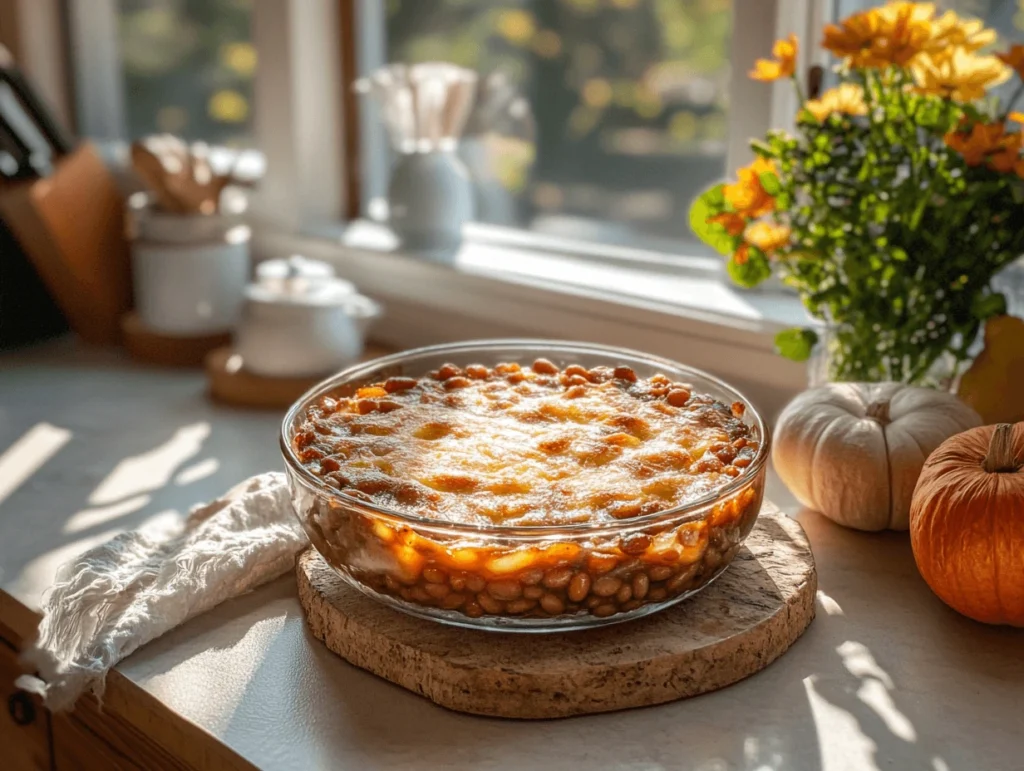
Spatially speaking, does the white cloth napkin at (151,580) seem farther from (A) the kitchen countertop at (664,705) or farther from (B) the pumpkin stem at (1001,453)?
(B) the pumpkin stem at (1001,453)

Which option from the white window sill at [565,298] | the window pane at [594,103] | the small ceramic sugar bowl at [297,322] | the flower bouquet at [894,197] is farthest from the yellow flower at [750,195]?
the small ceramic sugar bowl at [297,322]

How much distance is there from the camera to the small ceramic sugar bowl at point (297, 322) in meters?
1.58

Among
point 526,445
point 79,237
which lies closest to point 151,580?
point 526,445

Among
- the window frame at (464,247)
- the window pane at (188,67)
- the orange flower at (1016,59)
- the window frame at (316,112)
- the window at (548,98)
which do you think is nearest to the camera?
the orange flower at (1016,59)

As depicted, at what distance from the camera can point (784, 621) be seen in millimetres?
913

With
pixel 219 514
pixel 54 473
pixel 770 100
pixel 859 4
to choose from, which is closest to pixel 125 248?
pixel 54 473

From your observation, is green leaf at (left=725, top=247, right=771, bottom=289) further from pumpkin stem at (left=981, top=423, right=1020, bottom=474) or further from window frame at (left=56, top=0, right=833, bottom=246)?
window frame at (left=56, top=0, right=833, bottom=246)

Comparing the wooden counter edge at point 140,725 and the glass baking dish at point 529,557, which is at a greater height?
the glass baking dish at point 529,557

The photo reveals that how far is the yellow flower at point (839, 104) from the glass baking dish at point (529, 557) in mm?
381

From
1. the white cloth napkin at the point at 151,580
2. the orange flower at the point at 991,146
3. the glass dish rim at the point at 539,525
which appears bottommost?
the white cloth napkin at the point at 151,580

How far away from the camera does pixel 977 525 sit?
0.91 meters

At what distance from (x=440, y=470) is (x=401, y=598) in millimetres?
117

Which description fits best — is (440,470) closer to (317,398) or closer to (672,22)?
(317,398)

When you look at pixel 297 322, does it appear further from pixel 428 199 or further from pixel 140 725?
pixel 140 725
